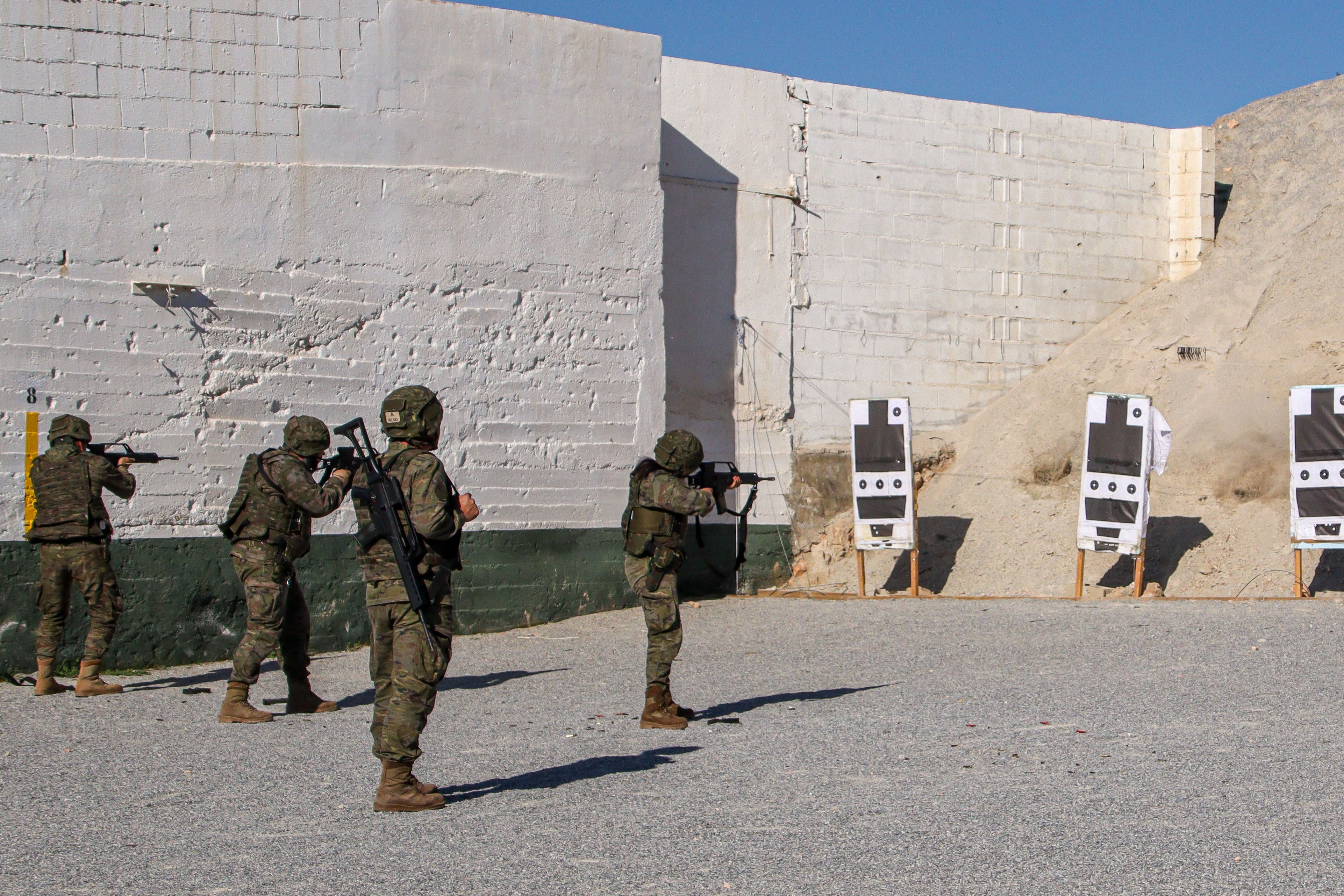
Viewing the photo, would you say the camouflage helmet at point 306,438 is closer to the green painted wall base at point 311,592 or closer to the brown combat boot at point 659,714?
the green painted wall base at point 311,592

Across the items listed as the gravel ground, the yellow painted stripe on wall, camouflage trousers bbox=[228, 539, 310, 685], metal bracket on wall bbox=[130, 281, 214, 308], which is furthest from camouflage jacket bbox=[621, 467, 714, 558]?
the yellow painted stripe on wall

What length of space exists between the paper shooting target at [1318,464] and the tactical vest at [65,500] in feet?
32.5

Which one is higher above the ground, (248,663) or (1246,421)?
(1246,421)

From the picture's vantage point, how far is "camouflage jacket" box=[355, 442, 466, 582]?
557 centimetres

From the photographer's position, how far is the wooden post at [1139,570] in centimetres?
1215

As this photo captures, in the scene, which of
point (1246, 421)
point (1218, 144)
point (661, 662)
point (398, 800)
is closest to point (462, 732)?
point (661, 662)

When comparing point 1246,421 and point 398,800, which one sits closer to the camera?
point 398,800

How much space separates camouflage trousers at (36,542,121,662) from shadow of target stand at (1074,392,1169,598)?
836 cm

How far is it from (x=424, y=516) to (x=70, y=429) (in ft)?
14.2

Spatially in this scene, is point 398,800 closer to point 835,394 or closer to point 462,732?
point 462,732

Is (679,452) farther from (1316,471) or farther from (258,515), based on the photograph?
(1316,471)

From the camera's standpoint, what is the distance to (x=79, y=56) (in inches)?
384

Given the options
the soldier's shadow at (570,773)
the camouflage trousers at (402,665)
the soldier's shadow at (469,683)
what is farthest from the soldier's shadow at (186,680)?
the camouflage trousers at (402,665)

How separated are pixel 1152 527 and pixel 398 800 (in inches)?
395
